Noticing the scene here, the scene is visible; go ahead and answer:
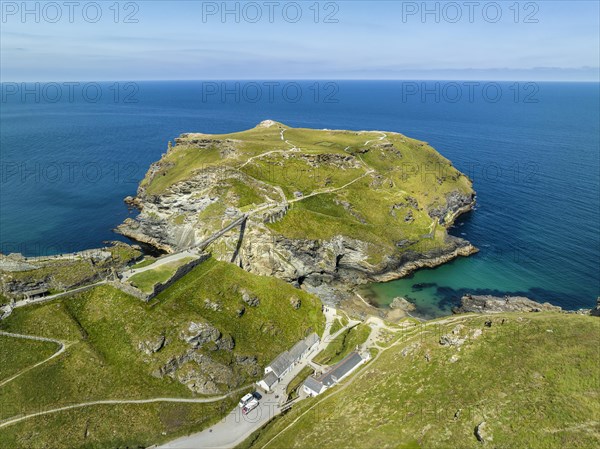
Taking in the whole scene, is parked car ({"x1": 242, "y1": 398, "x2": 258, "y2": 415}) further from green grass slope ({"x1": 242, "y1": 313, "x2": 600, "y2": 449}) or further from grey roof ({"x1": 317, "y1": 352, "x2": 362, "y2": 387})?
grey roof ({"x1": 317, "y1": 352, "x2": 362, "y2": 387})

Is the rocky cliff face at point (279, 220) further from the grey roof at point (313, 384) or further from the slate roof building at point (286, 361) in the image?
the grey roof at point (313, 384)

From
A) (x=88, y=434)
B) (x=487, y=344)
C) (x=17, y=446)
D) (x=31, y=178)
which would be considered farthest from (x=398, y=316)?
(x=31, y=178)

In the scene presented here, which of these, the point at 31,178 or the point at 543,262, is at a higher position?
the point at 31,178

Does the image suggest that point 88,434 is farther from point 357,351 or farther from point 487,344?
point 487,344

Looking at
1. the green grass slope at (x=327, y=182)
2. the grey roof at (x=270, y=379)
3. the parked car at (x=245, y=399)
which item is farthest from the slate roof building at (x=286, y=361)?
the green grass slope at (x=327, y=182)

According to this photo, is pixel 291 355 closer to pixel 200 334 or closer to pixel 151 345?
pixel 200 334

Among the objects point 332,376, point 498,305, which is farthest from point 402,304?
point 332,376
